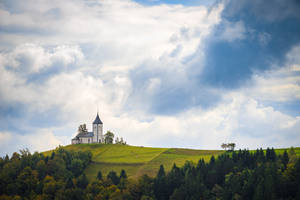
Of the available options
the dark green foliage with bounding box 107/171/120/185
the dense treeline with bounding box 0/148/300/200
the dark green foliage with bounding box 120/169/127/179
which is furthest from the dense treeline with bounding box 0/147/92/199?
the dark green foliage with bounding box 120/169/127/179

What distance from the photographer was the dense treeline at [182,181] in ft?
458

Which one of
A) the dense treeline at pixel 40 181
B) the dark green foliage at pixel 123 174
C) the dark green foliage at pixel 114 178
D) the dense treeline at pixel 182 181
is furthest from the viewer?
the dark green foliage at pixel 123 174

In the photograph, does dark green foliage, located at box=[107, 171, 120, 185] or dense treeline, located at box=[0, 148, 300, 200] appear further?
dark green foliage, located at box=[107, 171, 120, 185]

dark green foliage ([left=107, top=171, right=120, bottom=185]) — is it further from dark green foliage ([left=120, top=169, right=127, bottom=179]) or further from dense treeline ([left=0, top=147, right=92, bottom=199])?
dense treeline ([left=0, top=147, right=92, bottom=199])

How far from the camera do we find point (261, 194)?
131 m

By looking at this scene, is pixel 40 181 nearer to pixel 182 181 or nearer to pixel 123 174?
pixel 123 174

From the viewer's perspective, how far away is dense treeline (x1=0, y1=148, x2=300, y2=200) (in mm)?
139750

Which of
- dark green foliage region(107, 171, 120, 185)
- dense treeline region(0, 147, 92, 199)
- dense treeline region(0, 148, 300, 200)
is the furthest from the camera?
dark green foliage region(107, 171, 120, 185)

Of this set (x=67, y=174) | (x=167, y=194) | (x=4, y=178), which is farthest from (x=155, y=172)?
(x=4, y=178)

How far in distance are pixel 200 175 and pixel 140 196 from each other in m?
24.3

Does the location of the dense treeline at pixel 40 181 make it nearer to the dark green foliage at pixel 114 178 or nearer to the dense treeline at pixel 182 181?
the dense treeline at pixel 182 181

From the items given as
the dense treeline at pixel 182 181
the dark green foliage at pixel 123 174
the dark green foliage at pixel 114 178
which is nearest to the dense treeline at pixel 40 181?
the dense treeline at pixel 182 181

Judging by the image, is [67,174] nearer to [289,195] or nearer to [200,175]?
[200,175]

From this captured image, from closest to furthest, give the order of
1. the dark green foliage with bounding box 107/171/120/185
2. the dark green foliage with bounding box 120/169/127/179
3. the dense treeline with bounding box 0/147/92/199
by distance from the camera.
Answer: the dense treeline with bounding box 0/147/92/199
the dark green foliage with bounding box 107/171/120/185
the dark green foliage with bounding box 120/169/127/179
